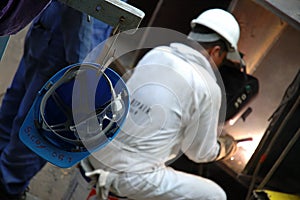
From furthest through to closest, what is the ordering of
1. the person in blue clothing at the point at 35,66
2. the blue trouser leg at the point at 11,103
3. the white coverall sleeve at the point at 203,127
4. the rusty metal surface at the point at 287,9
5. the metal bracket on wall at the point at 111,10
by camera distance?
the blue trouser leg at the point at 11,103
the person in blue clothing at the point at 35,66
the white coverall sleeve at the point at 203,127
the rusty metal surface at the point at 287,9
the metal bracket on wall at the point at 111,10

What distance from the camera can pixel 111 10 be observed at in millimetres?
1319

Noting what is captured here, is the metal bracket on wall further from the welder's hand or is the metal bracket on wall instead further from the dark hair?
the welder's hand

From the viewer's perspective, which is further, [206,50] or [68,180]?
[68,180]

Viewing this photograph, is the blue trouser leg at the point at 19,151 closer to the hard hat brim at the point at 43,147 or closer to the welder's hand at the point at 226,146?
the welder's hand at the point at 226,146

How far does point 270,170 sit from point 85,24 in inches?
55.9

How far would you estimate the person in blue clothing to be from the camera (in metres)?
2.92

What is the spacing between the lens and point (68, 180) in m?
3.87

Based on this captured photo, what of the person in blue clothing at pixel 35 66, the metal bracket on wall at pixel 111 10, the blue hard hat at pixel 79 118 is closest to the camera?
the metal bracket on wall at pixel 111 10

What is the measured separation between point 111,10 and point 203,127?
1.64 metres

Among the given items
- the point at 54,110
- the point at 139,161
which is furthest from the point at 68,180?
the point at 54,110

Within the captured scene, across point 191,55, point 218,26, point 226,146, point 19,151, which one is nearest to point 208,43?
point 218,26

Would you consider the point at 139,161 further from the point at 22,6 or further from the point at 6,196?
the point at 22,6

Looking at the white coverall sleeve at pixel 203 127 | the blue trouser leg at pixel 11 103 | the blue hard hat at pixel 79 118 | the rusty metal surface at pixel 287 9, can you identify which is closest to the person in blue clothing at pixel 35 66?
the blue trouser leg at pixel 11 103

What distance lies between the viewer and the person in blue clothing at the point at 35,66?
9.57 ft
